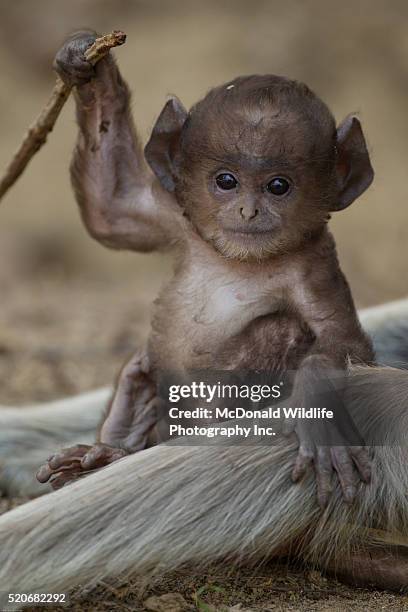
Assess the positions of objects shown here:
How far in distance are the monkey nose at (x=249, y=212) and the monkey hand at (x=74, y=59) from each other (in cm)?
58

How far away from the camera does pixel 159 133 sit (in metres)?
2.77

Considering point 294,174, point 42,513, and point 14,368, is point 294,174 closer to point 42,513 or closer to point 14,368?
point 42,513

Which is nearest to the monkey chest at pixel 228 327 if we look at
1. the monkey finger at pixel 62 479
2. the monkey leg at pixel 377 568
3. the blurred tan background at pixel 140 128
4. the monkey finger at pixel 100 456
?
the monkey finger at pixel 100 456

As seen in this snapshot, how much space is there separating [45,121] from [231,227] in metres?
0.65

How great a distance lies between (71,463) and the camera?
2.82m

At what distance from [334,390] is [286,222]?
427 mm

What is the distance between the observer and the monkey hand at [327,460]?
2.49 meters

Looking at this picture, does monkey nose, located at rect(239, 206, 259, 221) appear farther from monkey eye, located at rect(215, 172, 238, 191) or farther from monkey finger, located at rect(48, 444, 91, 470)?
monkey finger, located at rect(48, 444, 91, 470)

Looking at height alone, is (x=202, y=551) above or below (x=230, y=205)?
below

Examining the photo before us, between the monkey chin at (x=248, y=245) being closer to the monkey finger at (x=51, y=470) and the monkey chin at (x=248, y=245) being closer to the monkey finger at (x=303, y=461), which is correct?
the monkey finger at (x=303, y=461)

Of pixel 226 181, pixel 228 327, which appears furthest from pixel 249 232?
pixel 228 327

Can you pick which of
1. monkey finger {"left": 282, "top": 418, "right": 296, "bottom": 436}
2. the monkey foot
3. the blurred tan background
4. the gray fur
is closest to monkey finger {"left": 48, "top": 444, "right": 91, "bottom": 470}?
the monkey foot

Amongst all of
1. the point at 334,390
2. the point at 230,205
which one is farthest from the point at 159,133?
the point at 334,390

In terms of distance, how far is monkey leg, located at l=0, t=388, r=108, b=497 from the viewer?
3750mm
